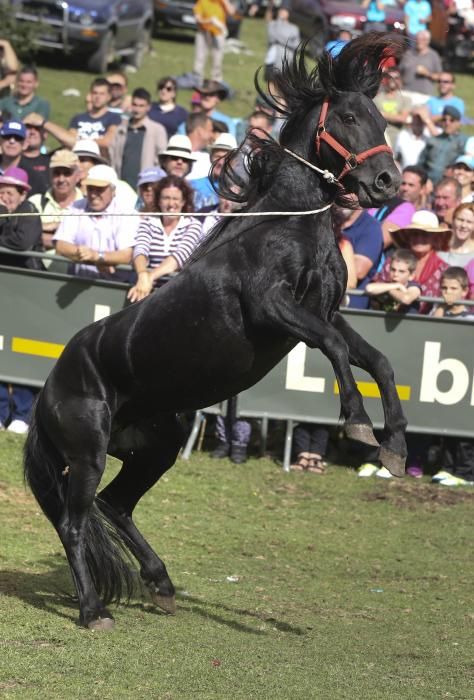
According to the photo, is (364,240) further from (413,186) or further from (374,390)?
(413,186)

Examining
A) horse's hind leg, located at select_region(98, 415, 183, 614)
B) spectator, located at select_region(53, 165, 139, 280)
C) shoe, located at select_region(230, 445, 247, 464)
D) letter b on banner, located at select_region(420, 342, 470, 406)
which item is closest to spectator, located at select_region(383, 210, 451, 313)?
letter b on banner, located at select_region(420, 342, 470, 406)

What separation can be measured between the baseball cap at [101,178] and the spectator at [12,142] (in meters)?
1.98

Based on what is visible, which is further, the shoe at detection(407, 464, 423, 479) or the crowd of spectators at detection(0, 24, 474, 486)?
the shoe at detection(407, 464, 423, 479)

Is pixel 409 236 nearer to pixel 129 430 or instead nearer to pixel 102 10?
pixel 129 430

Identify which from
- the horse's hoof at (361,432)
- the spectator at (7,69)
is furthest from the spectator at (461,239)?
the spectator at (7,69)

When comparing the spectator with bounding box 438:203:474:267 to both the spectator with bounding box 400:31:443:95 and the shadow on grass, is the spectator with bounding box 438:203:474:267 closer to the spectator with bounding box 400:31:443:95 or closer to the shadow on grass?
the shadow on grass

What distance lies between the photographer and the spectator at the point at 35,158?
42.2 feet

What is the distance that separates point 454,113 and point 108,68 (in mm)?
12184

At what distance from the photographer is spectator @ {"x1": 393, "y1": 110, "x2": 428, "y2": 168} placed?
15.8 metres

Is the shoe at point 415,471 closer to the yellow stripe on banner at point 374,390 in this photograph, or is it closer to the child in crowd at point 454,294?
the yellow stripe on banner at point 374,390

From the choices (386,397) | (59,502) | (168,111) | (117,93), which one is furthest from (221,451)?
(117,93)

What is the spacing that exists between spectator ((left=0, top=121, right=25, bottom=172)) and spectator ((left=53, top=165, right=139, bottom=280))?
201 cm

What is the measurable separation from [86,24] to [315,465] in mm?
14194

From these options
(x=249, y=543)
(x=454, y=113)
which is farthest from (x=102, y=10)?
(x=249, y=543)
